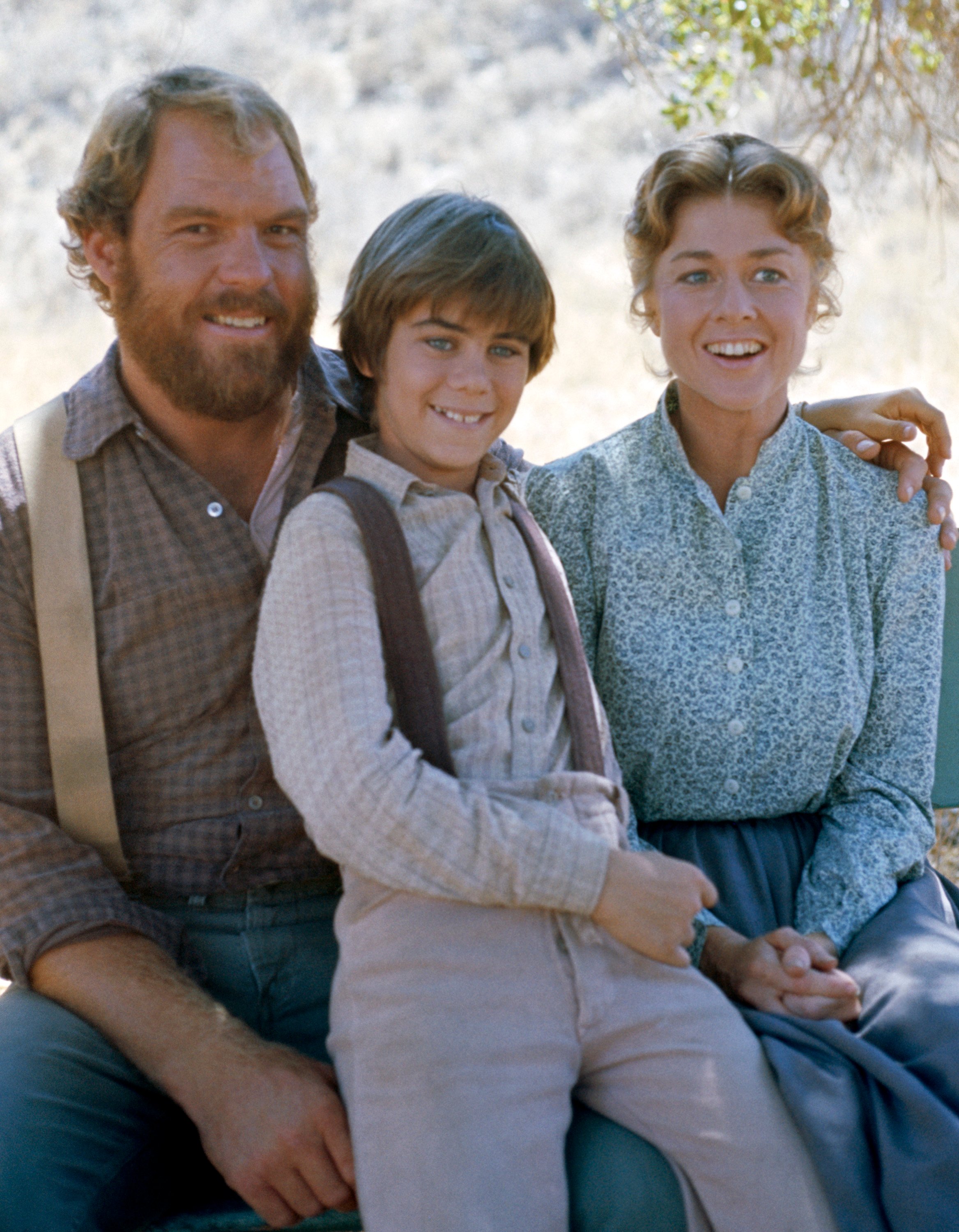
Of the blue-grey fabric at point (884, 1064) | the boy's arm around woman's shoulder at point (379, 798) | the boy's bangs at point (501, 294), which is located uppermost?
the boy's bangs at point (501, 294)

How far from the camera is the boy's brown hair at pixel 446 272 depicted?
7.25 ft

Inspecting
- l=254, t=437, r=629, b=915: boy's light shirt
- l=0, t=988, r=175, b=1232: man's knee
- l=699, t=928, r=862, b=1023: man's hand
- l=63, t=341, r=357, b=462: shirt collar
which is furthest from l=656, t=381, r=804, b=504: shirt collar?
l=0, t=988, r=175, b=1232: man's knee

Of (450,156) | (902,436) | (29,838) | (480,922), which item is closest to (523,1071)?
(480,922)

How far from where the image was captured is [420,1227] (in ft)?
5.85

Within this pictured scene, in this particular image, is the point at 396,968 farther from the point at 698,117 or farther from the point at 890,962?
the point at 698,117

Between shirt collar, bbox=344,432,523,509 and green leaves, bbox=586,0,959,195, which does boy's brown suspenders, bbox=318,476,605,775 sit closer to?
shirt collar, bbox=344,432,523,509

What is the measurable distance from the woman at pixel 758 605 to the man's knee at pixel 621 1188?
2.00 ft

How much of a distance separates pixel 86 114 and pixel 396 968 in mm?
18515

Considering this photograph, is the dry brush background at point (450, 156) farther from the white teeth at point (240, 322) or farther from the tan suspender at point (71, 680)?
the tan suspender at point (71, 680)

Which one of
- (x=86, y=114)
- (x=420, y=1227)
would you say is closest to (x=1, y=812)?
(x=420, y=1227)

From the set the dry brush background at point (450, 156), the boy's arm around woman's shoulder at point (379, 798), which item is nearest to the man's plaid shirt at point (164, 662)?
the boy's arm around woman's shoulder at point (379, 798)

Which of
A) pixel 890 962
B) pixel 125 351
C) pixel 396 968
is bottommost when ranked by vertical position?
pixel 890 962

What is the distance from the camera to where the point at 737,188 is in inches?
100

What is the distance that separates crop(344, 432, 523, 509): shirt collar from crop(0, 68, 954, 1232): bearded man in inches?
11.0
